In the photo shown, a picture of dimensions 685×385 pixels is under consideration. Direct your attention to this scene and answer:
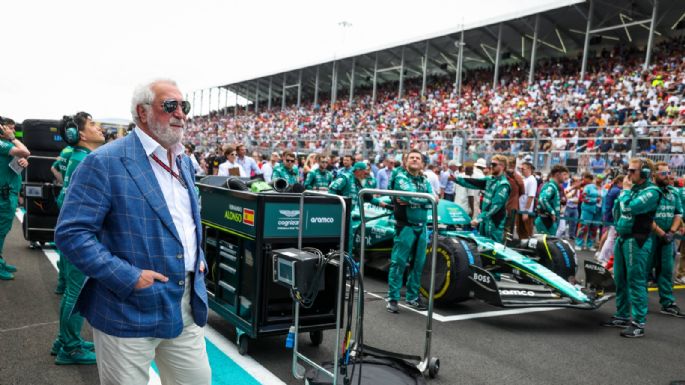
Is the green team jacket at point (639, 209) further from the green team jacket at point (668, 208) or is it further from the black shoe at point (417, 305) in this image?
the black shoe at point (417, 305)

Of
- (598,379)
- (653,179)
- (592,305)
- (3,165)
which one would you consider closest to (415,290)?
(592,305)

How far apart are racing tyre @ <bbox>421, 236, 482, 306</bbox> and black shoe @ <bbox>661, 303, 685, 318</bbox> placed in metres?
2.80

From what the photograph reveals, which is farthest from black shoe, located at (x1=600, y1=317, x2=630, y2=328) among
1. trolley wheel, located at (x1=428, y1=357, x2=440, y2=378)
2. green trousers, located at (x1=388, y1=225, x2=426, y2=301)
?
trolley wheel, located at (x1=428, y1=357, x2=440, y2=378)

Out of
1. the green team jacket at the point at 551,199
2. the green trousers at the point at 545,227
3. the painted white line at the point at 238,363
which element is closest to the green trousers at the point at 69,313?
the painted white line at the point at 238,363

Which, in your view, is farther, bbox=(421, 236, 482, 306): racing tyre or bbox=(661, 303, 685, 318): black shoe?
bbox=(661, 303, 685, 318): black shoe

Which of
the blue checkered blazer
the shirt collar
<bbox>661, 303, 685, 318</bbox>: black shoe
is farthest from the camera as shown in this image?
<bbox>661, 303, 685, 318</bbox>: black shoe

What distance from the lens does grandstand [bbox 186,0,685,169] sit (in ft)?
46.1

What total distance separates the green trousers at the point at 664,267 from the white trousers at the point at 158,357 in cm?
640

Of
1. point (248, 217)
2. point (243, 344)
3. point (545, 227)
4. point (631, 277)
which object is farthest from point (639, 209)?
point (243, 344)

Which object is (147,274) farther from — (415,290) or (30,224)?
(30,224)

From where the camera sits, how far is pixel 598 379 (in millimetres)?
4324

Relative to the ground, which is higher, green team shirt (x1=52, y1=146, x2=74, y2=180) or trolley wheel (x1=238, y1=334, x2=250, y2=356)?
green team shirt (x1=52, y1=146, x2=74, y2=180)

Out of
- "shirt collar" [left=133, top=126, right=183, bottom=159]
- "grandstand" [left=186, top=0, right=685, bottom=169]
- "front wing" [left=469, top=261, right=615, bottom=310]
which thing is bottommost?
"front wing" [left=469, top=261, right=615, bottom=310]

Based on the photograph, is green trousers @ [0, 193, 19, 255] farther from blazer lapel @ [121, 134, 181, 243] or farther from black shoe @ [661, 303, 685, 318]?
black shoe @ [661, 303, 685, 318]
